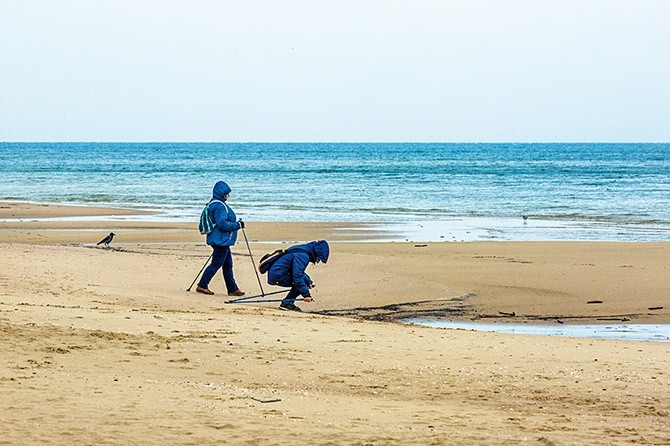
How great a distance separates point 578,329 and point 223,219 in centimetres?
440

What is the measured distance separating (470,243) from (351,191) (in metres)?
25.0

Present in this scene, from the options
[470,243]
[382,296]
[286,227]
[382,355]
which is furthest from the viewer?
[286,227]

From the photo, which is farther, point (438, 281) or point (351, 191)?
point (351, 191)

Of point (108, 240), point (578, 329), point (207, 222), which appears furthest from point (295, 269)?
point (108, 240)

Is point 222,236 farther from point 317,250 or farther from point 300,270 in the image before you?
point 317,250

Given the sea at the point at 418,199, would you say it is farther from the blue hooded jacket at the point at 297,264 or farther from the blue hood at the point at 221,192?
the blue hooded jacket at the point at 297,264

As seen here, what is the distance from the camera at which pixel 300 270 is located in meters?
11.9

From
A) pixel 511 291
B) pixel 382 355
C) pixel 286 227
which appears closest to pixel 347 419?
pixel 382 355

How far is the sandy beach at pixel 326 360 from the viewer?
600 cm

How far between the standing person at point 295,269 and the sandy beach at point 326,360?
1.37ft

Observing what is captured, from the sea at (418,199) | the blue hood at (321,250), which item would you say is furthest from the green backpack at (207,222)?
the sea at (418,199)

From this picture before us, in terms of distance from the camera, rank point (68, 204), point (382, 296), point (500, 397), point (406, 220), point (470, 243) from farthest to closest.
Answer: point (68, 204) < point (406, 220) < point (470, 243) < point (382, 296) < point (500, 397)

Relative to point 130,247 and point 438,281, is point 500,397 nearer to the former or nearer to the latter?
point 438,281

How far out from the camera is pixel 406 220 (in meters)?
28.3
